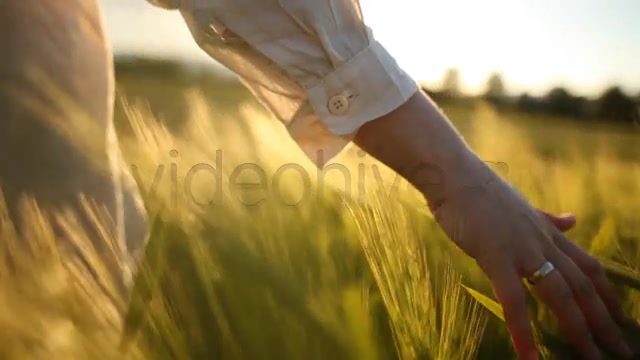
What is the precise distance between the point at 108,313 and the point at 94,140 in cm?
16

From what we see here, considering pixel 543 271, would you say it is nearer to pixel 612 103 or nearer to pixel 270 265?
pixel 270 265

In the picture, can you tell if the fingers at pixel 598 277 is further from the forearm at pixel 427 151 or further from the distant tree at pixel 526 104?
the distant tree at pixel 526 104

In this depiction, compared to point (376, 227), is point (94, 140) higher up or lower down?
higher up

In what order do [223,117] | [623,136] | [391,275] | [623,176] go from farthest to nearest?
[623,136]
[623,176]
[223,117]
[391,275]

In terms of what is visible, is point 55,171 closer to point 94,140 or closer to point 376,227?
point 94,140

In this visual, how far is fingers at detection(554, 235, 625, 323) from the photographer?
1.33 feet

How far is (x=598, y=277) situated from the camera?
41 centimetres

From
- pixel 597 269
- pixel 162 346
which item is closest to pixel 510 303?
pixel 597 269

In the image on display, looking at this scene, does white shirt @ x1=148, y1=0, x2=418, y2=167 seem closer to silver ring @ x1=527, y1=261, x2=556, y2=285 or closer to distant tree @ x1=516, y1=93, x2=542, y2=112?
silver ring @ x1=527, y1=261, x2=556, y2=285

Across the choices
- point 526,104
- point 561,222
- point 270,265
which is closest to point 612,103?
point 526,104

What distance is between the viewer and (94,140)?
456 mm

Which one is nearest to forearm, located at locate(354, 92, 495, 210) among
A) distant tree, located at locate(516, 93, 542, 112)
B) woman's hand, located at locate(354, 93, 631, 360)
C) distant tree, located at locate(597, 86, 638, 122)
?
woman's hand, located at locate(354, 93, 631, 360)

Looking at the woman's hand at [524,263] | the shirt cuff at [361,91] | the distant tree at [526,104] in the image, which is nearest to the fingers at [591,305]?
the woman's hand at [524,263]

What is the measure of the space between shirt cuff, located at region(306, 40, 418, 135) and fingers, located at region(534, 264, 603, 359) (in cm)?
12
